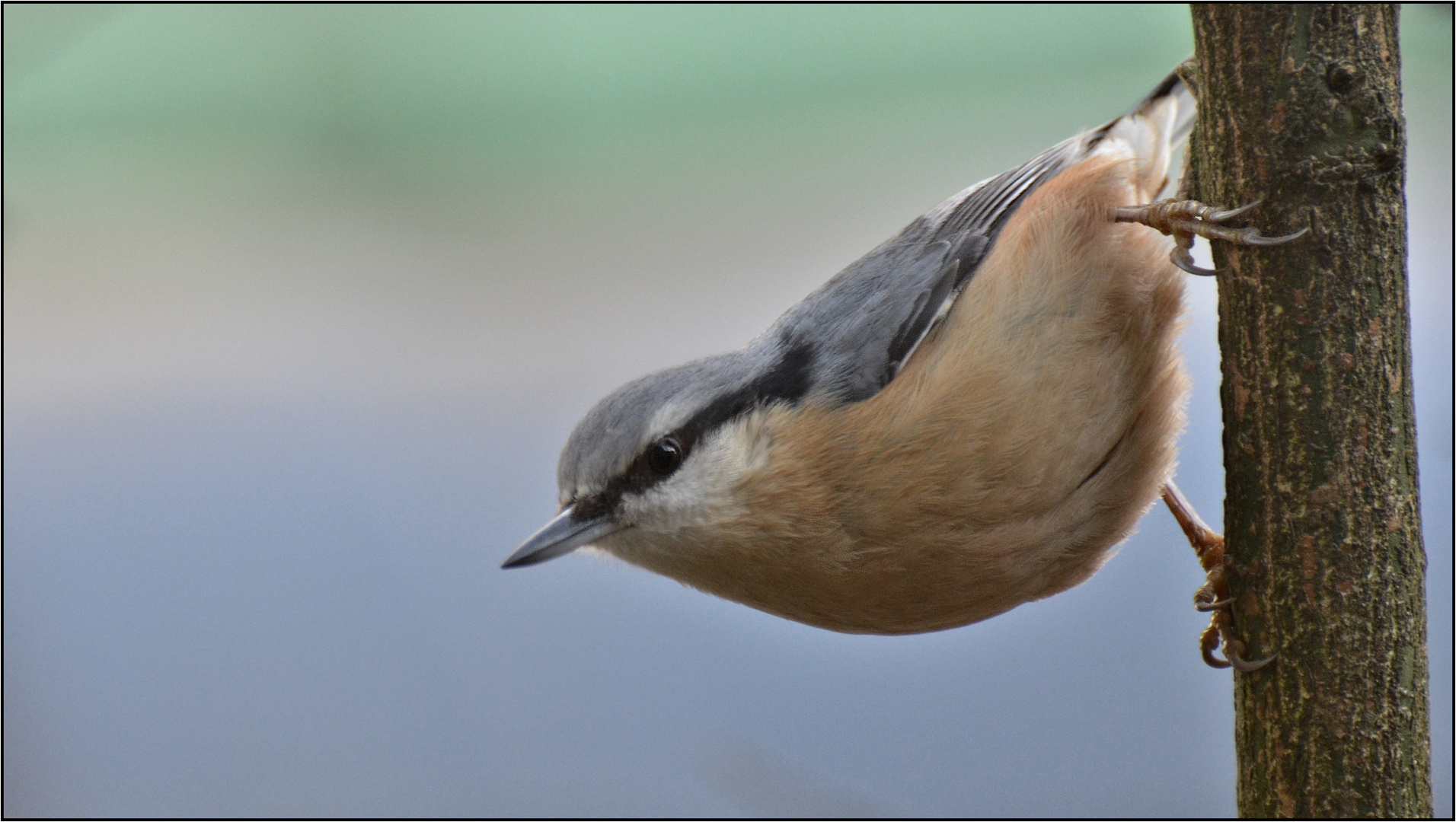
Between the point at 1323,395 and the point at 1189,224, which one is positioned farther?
the point at 1189,224

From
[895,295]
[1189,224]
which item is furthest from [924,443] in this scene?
[1189,224]

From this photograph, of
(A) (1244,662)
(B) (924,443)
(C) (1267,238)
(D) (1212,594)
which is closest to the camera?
(C) (1267,238)

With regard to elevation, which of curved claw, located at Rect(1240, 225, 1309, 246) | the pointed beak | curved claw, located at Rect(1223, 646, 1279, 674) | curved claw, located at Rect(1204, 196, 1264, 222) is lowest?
curved claw, located at Rect(1223, 646, 1279, 674)

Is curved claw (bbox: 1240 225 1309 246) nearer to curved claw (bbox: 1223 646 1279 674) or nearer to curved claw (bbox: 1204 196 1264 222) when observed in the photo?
curved claw (bbox: 1204 196 1264 222)

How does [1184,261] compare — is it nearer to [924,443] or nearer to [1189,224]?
[1189,224]

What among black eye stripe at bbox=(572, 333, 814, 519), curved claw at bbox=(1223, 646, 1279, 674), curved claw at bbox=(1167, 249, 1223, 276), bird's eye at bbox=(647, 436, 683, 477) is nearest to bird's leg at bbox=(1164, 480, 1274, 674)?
curved claw at bbox=(1223, 646, 1279, 674)

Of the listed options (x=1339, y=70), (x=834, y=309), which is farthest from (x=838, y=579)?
(x=1339, y=70)

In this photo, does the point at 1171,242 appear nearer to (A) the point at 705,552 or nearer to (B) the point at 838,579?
(B) the point at 838,579
